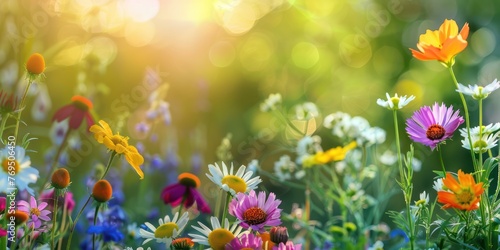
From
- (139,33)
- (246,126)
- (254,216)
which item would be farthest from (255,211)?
(246,126)

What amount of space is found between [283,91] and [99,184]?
2.40 metres

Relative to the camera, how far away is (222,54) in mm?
3416

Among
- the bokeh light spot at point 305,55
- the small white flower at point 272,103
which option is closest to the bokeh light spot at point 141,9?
the bokeh light spot at point 305,55

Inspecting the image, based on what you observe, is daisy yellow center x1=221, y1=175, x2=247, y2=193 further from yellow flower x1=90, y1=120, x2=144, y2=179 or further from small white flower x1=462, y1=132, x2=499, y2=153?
small white flower x1=462, y1=132, x2=499, y2=153

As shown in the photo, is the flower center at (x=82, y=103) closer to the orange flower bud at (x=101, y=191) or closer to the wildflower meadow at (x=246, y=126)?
the wildflower meadow at (x=246, y=126)

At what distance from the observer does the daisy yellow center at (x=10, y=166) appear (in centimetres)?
72

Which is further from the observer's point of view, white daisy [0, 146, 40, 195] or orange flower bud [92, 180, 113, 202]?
orange flower bud [92, 180, 113, 202]

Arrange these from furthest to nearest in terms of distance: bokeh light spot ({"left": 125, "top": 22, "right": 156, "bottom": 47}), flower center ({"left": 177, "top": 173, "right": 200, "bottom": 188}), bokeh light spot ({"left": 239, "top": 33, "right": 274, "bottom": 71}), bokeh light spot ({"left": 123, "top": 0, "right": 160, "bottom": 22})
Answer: bokeh light spot ({"left": 239, "top": 33, "right": 274, "bottom": 71}) < bokeh light spot ({"left": 125, "top": 22, "right": 156, "bottom": 47}) < bokeh light spot ({"left": 123, "top": 0, "right": 160, "bottom": 22}) < flower center ({"left": 177, "top": 173, "right": 200, "bottom": 188})

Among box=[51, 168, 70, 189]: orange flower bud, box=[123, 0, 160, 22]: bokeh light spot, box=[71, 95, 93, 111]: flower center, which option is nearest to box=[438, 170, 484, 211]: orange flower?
box=[51, 168, 70, 189]: orange flower bud

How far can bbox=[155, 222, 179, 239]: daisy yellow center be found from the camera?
32.3 inches

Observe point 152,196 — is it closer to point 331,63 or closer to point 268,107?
point 268,107

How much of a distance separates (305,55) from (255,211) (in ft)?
9.37

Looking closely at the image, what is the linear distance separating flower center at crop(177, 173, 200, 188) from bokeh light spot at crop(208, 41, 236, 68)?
2.25 meters

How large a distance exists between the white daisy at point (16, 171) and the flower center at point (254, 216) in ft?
0.82
